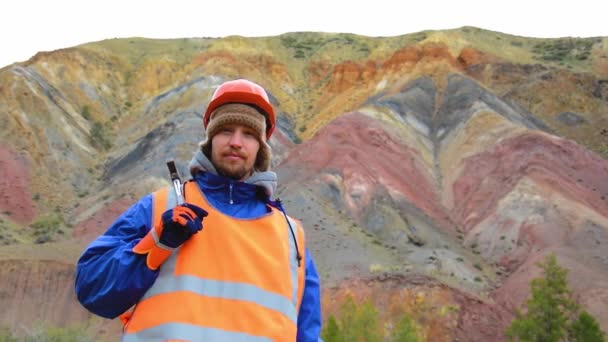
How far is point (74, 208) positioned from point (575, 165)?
3244 centimetres

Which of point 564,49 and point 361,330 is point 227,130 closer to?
point 361,330

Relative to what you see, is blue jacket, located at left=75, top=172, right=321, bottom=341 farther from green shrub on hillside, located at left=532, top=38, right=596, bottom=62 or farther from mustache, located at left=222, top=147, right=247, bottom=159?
green shrub on hillside, located at left=532, top=38, right=596, bottom=62

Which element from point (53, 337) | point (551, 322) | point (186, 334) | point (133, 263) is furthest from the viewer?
point (551, 322)

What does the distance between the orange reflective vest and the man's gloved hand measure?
4 cm

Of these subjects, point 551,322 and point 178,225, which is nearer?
point 178,225

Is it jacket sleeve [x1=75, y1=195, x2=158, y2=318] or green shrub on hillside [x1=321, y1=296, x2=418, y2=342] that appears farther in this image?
green shrub on hillside [x1=321, y1=296, x2=418, y2=342]

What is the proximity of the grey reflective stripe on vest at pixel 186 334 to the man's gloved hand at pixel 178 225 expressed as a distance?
13.5 inches

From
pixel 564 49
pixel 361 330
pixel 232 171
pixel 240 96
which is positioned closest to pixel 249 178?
pixel 232 171

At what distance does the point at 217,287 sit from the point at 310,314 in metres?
0.64

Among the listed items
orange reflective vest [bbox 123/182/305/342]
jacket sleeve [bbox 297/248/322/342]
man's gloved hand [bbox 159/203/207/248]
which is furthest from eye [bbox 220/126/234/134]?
jacket sleeve [bbox 297/248/322/342]

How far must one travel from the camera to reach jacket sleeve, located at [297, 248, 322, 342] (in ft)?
11.0

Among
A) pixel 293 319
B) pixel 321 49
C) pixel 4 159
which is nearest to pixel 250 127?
pixel 293 319

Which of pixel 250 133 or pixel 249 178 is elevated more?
pixel 250 133

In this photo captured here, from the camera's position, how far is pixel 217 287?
9.60 ft
